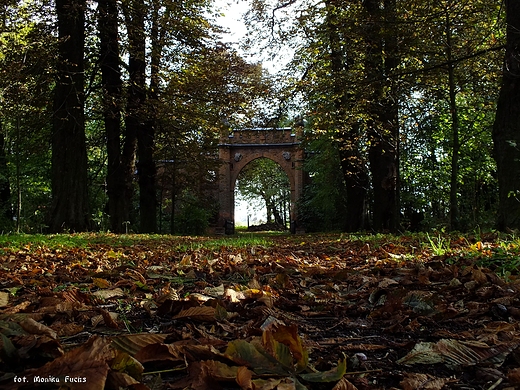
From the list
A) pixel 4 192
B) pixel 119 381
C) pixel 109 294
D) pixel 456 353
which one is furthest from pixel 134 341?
pixel 4 192

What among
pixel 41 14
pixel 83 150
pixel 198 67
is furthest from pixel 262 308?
pixel 198 67

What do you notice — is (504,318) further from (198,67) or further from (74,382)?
(198,67)

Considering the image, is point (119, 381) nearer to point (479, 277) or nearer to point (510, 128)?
point (479, 277)

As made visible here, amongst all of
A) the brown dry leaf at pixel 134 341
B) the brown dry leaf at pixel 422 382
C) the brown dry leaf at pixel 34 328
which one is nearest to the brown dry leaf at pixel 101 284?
the brown dry leaf at pixel 34 328

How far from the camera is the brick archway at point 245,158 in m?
35.0

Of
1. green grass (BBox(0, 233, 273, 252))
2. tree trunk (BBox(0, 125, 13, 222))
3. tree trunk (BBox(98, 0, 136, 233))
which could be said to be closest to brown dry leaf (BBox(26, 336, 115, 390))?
green grass (BBox(0, 233, 273, 252))

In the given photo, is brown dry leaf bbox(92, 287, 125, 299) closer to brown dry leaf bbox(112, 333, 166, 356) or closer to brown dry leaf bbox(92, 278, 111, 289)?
brown dry leaf bbox(92, 278, 111, 289)

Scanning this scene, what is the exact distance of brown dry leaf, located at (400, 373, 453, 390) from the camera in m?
1.17

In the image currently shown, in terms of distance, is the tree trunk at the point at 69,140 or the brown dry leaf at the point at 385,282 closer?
the brown dry leaf at the point at 385,282

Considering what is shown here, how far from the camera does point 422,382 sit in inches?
47.4

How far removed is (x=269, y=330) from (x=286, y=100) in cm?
1204

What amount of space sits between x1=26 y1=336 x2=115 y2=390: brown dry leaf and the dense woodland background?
5286mm

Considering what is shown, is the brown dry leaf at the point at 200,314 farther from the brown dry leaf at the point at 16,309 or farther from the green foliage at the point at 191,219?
the green foliage at the point at 191,219

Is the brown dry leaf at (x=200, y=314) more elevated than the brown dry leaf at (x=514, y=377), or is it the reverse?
the brown dry leaf at (x=200, y=314)
